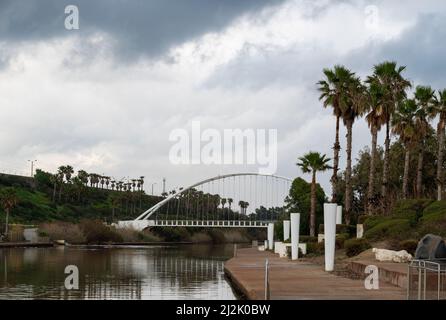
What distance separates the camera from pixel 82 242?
93000 mm

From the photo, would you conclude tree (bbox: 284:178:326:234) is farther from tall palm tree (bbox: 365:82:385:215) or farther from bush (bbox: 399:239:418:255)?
bush (bbox: 399:239:418:255)

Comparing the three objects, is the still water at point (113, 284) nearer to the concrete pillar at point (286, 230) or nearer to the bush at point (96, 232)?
the concrete pillar at point (286, 230)

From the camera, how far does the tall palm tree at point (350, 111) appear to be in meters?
51.4

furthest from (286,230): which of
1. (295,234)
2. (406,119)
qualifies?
(295,234)

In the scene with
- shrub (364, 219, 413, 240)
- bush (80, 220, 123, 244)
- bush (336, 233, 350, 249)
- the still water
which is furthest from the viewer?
bush (80, 220, 123, 244)

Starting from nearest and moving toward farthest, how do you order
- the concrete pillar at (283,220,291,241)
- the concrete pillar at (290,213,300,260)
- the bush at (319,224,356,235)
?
the concrete pillar at (290,213,300,260)
the bush at (319,224,356,235)
the concrete pillar at (283,220,291,241)

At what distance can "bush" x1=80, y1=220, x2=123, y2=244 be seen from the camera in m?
95.2

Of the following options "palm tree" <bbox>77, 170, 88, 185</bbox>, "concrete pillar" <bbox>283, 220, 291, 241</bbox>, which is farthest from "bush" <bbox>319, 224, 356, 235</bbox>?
"palm tree" <bbox>77, 170, 88, 185</bbox>

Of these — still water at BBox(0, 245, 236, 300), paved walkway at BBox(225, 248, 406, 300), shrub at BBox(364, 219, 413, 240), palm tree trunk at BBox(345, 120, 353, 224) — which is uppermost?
palm tree trunk at BBox(345, 120, 353, 224)

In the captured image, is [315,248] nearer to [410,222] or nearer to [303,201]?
[410,222]

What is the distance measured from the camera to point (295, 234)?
4188cm

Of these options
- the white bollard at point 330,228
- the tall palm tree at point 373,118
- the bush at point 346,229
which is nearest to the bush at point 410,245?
the white bollard at point 330,228

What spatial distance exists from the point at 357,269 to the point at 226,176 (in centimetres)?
10716

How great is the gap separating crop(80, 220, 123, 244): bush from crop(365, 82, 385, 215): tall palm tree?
53.0 meters
